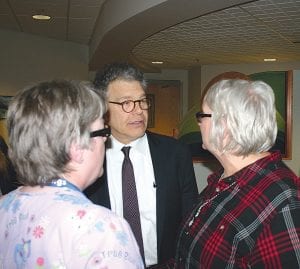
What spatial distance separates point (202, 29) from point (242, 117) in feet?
14.8

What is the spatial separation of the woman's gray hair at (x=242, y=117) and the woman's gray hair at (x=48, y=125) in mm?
537

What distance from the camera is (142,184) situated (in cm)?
189

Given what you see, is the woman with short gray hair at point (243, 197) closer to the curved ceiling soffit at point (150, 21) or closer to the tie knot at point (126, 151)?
the tie knot at point (126, 151)

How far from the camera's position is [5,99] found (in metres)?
6.73

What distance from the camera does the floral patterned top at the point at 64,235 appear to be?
2.91ft

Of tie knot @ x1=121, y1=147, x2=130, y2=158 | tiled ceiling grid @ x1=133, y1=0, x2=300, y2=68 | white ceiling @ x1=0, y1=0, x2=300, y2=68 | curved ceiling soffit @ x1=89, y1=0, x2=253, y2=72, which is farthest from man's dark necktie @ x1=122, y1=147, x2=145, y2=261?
tiled ceiling grid @ x1=133, y1=0, x2=300, y2=68

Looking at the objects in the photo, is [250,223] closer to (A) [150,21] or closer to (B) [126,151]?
(B) [126,151]

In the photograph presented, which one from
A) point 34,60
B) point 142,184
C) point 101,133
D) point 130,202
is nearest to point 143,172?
point 142,184

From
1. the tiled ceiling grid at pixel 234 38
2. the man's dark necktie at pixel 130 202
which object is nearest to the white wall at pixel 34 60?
the tiled ceiling grid at pixel 234 38

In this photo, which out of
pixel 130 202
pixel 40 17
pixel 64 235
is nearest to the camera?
pixel 64 235

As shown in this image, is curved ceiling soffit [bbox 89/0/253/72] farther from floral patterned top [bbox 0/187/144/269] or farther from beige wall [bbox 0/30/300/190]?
floral patterned top [bbox 0/187/144/269]

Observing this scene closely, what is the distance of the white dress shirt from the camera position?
1.83 metres

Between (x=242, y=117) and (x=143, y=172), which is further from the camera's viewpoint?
(x=143, y=172)

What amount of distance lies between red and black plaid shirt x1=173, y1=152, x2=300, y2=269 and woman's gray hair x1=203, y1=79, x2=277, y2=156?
75 millimetres
